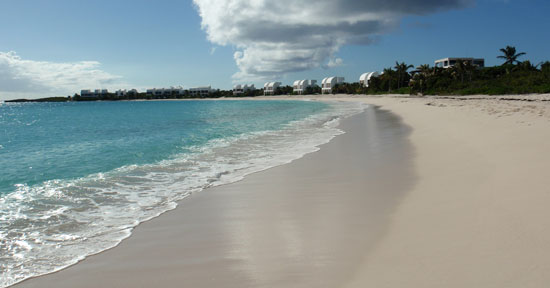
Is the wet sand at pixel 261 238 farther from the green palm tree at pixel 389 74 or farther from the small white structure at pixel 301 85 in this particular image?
the small white structure at pixel 301 85

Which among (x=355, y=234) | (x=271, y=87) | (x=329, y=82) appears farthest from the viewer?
(x=271, y=87)

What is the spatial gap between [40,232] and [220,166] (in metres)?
5.58

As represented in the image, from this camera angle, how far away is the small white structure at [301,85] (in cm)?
16825

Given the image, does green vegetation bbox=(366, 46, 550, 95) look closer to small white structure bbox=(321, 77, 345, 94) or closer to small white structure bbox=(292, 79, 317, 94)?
small white structure bbox=(321, 77, 345, 94)

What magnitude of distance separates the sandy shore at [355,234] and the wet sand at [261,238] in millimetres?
17

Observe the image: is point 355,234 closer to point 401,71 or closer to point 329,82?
point 401,71

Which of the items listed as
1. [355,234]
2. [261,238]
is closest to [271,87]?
[261,238]

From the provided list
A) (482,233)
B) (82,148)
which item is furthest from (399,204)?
(82,148)

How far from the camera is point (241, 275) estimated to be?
3.58 m

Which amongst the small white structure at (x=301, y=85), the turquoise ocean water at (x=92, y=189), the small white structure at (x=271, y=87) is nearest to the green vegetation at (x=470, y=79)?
the turquoise ocean water at (x=92, y=189)

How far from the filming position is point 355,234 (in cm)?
447

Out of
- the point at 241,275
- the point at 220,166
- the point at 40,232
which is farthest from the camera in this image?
the point at 220,166

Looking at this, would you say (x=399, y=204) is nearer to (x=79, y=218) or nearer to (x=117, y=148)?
(x=79, y=218)

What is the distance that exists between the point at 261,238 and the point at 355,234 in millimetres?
1186
